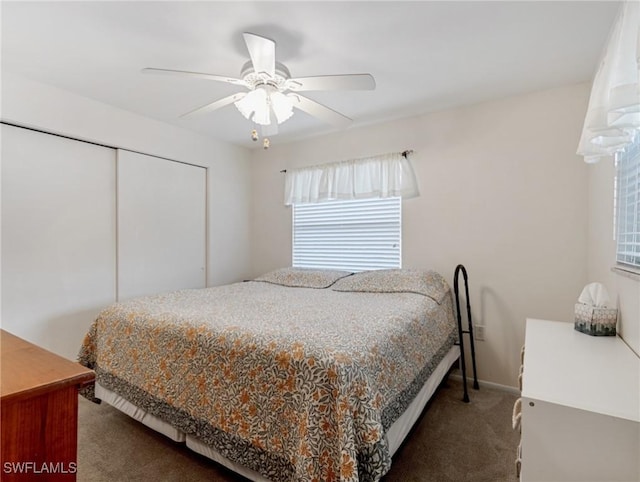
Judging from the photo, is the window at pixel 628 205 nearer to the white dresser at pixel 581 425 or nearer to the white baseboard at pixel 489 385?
the white dresser at pixel 581 425

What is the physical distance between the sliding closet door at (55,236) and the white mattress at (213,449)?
80 centimetres

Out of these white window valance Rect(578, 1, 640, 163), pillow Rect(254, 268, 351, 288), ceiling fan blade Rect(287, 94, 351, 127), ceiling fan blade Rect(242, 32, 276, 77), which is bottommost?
pillow Rect(254, 268, 351, 288)

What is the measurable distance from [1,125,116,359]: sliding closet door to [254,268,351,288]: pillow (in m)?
1.53

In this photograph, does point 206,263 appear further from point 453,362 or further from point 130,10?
point 453,362

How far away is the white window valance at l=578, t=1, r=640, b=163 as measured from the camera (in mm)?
1062

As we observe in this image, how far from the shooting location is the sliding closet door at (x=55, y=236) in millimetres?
2279

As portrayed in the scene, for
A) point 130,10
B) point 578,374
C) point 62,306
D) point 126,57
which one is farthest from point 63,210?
point 578,374

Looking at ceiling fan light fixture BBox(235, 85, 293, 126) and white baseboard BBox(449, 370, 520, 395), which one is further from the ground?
ceiling fan light fixture BBox(235, 85, 293, 126)

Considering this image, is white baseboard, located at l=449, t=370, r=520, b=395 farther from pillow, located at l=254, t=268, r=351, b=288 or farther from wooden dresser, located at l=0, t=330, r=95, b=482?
wooden dresser, located at l=0, t=330, r=95, b=482

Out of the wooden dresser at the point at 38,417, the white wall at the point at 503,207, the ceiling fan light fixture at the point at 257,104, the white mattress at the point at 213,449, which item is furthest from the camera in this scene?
the white wall at the point at 503,207

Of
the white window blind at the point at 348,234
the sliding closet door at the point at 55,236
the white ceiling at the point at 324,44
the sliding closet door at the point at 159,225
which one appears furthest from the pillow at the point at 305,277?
the white ceiling at the point at 324,44
